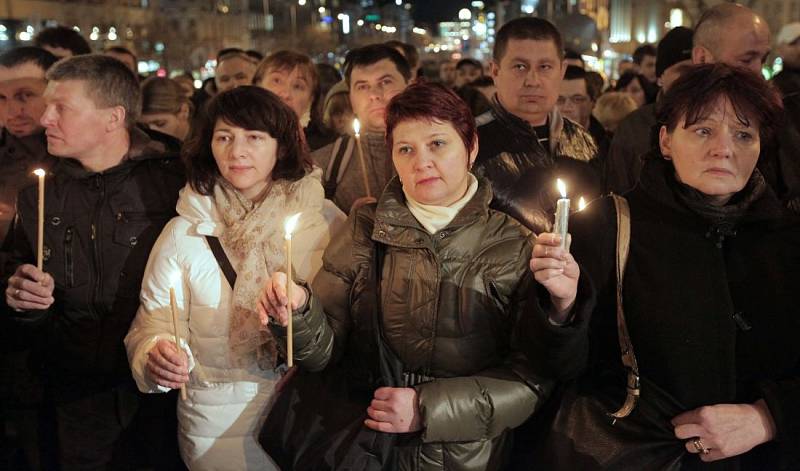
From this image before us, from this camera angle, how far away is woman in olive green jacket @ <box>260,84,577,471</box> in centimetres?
275

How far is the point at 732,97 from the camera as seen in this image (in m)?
2.72

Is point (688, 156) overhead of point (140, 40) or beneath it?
beneath

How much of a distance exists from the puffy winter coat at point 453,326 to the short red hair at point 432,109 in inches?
12.4

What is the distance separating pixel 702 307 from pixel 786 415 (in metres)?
Answer: 0.42

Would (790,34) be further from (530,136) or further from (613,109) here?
(530,136)

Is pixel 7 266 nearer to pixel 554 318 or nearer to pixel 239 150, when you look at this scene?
pixel 239 150

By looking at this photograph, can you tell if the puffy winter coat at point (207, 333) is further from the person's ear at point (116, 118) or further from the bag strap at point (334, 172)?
the bag strap at point (334, 172)

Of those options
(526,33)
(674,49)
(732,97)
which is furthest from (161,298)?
(674,49)

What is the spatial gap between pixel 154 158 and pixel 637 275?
2.46 m

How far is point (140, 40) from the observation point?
47.9m

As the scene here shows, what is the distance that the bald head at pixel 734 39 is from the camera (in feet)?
16.0

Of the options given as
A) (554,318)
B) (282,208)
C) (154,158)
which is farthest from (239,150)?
(554,318)

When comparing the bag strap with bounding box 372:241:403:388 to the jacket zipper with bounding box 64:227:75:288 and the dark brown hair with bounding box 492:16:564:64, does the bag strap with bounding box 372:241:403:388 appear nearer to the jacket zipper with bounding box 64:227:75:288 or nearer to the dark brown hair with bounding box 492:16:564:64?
the jacket zipper with bounding box 64:227:75:288

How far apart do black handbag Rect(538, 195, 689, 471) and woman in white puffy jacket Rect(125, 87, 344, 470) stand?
4.15ft
